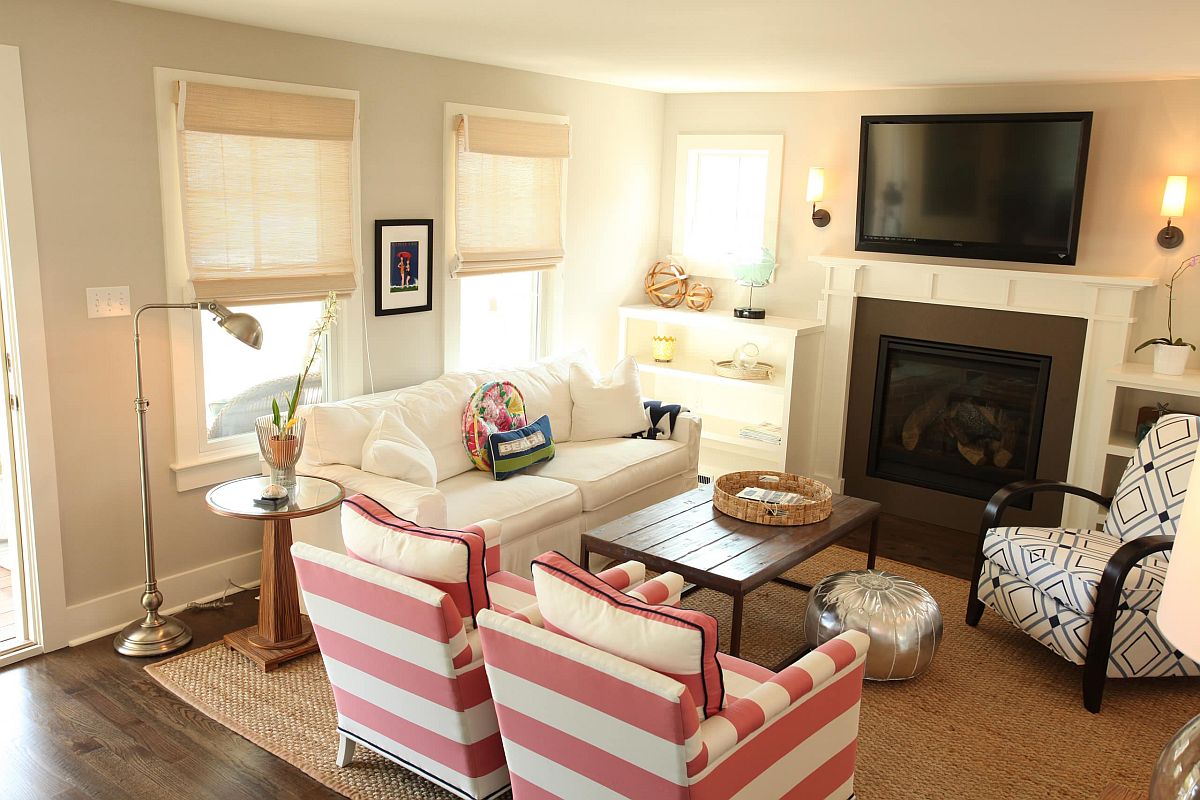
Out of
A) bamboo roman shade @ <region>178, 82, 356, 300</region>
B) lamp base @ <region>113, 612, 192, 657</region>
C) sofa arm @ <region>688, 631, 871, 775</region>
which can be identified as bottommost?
lamp base @ <region>113, 612, 192, 657</region>

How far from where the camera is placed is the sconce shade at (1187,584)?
128cm

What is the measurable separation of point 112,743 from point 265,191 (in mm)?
2188

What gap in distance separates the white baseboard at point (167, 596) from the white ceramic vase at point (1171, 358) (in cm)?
424

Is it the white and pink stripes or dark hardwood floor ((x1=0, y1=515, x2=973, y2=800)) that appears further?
dark hardwood floor ((x1=0, y1=515, x2=973, y2=800))

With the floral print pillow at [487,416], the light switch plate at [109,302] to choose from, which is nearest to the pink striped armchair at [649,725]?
the floral print pillow at [487,416]

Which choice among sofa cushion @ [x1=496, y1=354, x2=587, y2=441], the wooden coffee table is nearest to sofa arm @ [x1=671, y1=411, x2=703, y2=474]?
sofa cushion @ [x1=496, y1=354, x2=587, y2=441]

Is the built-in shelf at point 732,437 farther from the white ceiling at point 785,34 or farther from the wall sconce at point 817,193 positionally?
the white ceiling at point 785,34

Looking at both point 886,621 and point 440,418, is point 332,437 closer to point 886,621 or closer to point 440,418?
point 440,418

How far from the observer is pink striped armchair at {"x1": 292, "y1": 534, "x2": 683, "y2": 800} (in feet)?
8.34

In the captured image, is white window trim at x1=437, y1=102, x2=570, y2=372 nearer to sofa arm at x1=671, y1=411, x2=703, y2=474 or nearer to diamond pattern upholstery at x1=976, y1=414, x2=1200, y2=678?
sofa arm at x1=671, y1=411, x2=703, y2=474

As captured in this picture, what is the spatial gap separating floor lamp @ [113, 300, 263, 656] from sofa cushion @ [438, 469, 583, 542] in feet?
3.47

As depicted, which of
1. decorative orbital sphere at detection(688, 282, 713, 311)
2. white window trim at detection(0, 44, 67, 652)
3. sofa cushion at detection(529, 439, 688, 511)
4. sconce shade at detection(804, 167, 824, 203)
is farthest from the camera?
decorative orbital sphere at detection(688, 282, 713, 311)

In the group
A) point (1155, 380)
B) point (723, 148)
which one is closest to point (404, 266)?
point (723, 148)

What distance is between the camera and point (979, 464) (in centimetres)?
549
